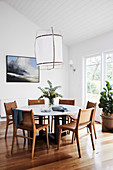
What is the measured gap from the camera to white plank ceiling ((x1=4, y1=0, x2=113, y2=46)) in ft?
12.7

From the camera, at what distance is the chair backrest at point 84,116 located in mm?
2717

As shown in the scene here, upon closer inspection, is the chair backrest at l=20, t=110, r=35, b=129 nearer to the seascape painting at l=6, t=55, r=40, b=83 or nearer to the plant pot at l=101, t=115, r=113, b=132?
the plant pot at l=101, t=115, r=113, b=132

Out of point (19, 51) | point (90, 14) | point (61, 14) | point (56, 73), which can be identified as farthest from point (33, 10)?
point (56, 73)

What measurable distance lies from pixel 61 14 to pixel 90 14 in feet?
2.94

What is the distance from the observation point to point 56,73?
20.1 feet

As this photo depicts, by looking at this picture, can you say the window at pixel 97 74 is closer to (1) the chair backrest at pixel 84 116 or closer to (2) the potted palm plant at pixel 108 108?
(2) the potted palm plant at pixel 108 108

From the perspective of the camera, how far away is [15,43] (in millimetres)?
5402

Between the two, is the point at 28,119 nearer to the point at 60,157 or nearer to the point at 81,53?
the point at 60,157

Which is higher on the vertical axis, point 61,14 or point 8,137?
point 61,14

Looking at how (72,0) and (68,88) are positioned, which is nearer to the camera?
(72,0)

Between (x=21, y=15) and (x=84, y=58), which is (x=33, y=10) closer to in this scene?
(x=21, y=15)

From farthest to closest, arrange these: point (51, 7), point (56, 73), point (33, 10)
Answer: point (56, 73)
point (33, 10)
point (51, 7)

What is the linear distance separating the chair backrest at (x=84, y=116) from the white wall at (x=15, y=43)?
311 centimetres

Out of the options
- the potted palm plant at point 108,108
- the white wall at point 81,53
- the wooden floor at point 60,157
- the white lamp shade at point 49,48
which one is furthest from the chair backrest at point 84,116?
the white wall at point 81,53
